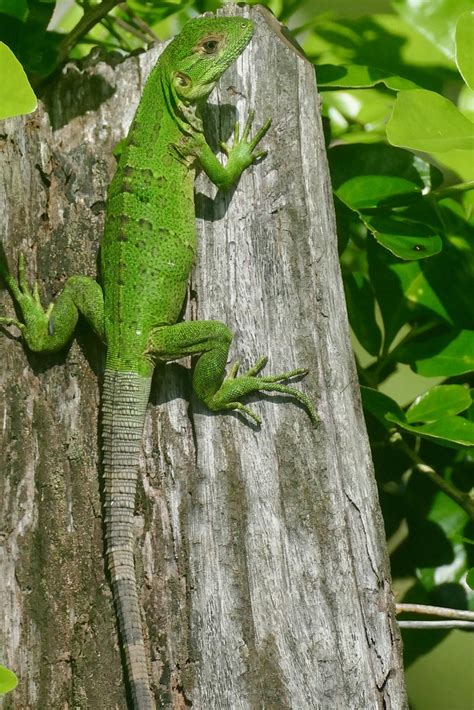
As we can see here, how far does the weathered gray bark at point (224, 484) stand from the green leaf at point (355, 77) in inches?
2.8

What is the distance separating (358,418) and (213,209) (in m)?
0.88

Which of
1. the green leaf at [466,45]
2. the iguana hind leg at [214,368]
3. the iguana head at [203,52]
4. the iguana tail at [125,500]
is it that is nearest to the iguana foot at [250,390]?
the iguana hind leg at [214,368]

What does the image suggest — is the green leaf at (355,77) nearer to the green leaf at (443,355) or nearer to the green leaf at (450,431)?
the green leaf at (443,355)

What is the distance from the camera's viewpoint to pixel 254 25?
9.27ft

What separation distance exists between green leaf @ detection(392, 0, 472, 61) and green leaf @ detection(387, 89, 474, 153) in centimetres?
86

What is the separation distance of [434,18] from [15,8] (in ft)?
4.52

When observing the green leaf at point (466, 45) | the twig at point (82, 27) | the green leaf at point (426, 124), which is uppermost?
the twig at point (82, 27)

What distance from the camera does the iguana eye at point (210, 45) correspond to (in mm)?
2781

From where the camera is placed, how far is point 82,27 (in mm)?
2932

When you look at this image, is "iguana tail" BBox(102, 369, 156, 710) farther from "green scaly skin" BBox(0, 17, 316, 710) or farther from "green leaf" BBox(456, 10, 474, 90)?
"green leaf" BBox(456, 10, 474, 90)

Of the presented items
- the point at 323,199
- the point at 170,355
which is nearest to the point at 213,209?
the point at 323,199

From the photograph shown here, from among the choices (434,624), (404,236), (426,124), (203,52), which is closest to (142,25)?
(203,52)

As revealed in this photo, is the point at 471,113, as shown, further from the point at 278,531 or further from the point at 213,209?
the point at 278,531

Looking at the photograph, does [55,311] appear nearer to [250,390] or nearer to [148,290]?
[148,290]
